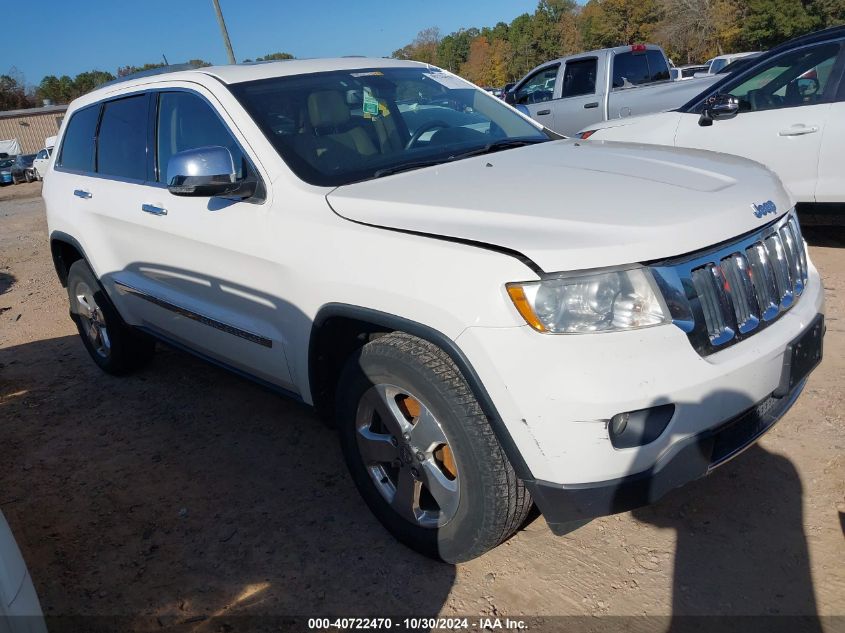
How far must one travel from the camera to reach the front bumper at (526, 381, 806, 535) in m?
2.09

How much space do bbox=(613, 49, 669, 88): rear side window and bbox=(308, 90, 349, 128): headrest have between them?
A: 26.3ft

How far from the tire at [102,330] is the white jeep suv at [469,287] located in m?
1.04

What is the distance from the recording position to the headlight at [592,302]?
205cm

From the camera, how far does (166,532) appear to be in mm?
3133

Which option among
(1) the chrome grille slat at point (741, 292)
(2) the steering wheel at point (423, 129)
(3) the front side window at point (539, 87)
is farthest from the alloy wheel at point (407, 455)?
(3) the front side window at point (539, 87)

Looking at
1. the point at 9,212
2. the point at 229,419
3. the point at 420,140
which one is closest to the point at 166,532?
the point at 229,419

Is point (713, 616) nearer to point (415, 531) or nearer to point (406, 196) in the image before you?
point (415, 531)

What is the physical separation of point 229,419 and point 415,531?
1912 millimetres

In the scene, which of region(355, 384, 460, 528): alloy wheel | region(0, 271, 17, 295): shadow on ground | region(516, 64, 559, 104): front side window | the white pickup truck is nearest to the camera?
region(355, 384, 460, 528): alloy wheel

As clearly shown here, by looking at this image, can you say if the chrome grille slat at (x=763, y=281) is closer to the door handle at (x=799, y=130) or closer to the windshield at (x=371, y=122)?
the windshield at (x=371, y=122)

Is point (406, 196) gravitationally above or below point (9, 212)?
above

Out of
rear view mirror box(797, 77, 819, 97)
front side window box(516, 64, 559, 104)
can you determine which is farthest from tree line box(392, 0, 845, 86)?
rear view mirror box(797, 77, 819, 97)

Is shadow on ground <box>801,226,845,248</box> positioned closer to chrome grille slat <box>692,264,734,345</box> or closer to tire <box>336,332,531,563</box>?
chrome grille slat <box>692,264,734,345</box>

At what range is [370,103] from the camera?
3.49 m
